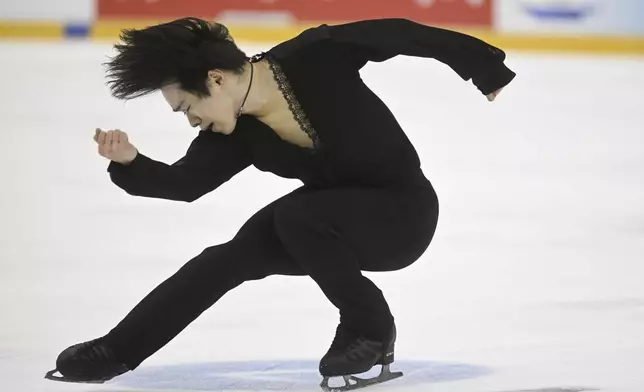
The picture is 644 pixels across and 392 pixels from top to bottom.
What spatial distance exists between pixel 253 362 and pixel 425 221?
0.42 m

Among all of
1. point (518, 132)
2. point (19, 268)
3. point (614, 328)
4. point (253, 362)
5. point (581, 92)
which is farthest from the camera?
point (581, 92)

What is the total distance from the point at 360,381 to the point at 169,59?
0.63 metres

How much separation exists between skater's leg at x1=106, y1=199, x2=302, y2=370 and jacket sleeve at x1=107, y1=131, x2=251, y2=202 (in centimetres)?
10

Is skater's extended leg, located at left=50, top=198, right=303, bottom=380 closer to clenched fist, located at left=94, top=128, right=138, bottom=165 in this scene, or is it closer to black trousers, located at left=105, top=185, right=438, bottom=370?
black trousers, located at left=105, top=185, right=438, bottom=370

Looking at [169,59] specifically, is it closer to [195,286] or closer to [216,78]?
[216,78]

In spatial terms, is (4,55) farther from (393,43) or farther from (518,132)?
(393,43)

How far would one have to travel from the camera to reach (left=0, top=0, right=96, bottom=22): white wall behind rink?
28.4ft

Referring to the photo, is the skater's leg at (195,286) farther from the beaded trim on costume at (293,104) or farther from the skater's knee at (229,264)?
the beaded trim on costume at (293,104)

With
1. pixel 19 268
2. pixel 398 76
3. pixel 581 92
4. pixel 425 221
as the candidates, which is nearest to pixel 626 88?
pixel 581 92

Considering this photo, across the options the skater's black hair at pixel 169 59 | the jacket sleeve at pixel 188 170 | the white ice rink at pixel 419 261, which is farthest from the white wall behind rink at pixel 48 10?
the skater's black hair at pixel 169 59

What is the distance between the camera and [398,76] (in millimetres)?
7434

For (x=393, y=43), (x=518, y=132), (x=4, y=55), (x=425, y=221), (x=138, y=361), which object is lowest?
(x=138, y=361)

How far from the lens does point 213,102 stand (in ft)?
6.39

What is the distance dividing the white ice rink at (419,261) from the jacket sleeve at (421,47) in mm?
516
